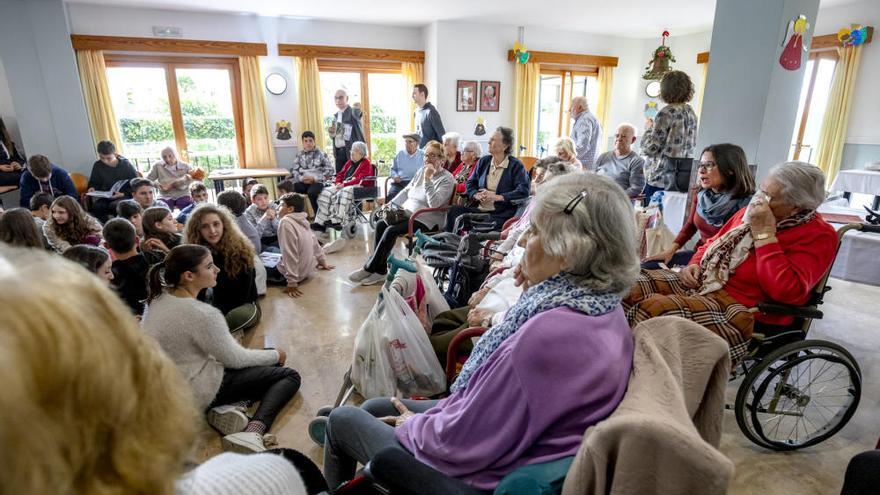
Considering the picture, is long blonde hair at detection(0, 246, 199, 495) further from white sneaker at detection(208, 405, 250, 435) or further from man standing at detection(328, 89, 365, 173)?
man standing at detection(328, 89, 365, 173)

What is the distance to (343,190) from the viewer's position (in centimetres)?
504

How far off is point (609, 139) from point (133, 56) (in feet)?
26.8

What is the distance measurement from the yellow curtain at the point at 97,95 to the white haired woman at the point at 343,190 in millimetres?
3081

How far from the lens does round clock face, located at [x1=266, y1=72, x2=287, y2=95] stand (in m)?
6.54

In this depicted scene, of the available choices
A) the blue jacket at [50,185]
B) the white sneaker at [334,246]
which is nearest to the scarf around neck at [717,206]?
the white sneaker at [334,246]

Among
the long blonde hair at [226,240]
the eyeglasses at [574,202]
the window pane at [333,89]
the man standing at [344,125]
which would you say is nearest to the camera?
the eyeglasses at [574,202]

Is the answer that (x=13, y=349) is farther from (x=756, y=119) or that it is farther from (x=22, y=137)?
(x=22, y=137)

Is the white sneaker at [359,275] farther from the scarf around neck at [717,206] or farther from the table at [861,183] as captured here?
the table at [861,183]

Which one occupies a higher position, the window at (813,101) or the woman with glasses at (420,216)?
the window at (813,101)

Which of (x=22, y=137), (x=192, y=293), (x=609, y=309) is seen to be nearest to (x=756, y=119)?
(x=609, y=309)

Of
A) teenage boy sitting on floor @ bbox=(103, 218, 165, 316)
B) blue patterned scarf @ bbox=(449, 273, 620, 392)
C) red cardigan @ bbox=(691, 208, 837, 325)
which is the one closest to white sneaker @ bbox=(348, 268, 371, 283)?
teenage boy sitting on floor @ bbox=(103, 218, 165, 316)

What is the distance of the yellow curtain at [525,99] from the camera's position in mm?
7512

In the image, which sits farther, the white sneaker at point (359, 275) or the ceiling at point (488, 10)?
the ceiling at point (488, 10)

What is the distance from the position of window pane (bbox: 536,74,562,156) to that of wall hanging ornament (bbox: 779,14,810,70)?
5.13 m
